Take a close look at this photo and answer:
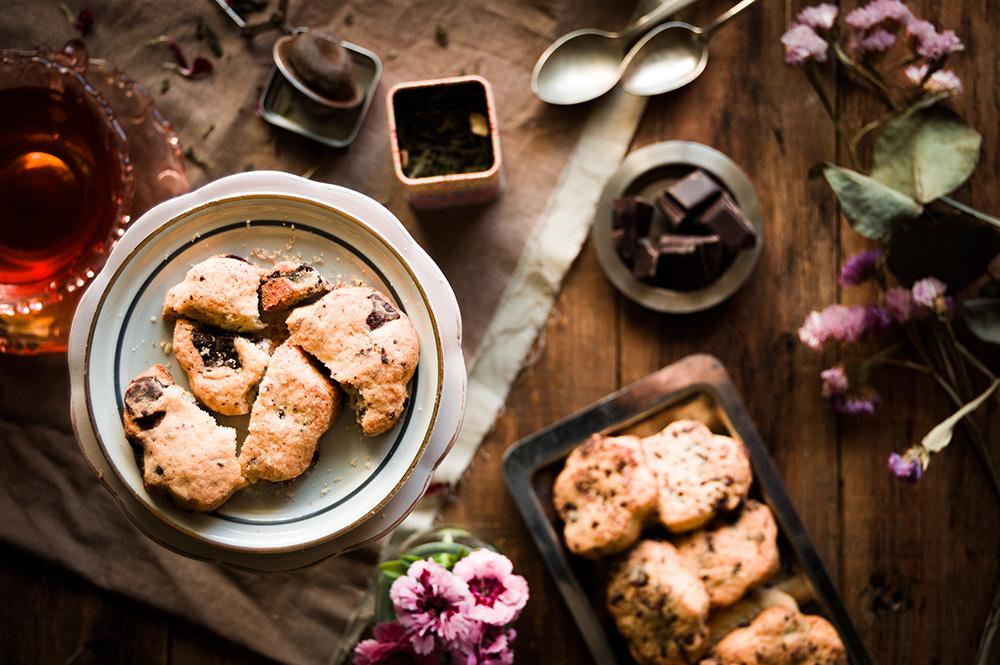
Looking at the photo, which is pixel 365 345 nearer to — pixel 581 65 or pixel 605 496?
pixel 605 496

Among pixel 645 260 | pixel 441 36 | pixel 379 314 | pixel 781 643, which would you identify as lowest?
pixel 781 643

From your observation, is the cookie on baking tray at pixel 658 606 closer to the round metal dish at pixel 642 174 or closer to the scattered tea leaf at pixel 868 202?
the round metal dish at pixel 642 174

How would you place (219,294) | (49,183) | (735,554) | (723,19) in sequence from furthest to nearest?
(723,19) < (735,554) < (49,183) < (219,294)

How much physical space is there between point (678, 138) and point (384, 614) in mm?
1129

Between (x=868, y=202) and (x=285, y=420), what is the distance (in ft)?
3.95

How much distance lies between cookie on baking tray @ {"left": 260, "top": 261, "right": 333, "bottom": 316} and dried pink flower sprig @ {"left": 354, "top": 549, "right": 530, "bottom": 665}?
1.57 feet

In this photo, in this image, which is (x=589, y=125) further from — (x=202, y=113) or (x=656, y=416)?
(x=202, y=113)

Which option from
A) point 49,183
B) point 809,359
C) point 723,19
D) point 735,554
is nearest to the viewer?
point 49,183

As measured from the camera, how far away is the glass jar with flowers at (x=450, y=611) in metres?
1.38

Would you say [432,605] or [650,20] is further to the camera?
[650,20]

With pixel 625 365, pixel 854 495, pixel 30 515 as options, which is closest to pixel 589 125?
pixel 625 365

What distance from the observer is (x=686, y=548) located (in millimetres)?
1707

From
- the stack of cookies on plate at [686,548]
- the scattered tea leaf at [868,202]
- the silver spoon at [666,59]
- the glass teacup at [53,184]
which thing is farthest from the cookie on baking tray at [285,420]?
the scattered tea leaf at [868,202]

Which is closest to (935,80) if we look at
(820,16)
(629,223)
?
(820,16)
